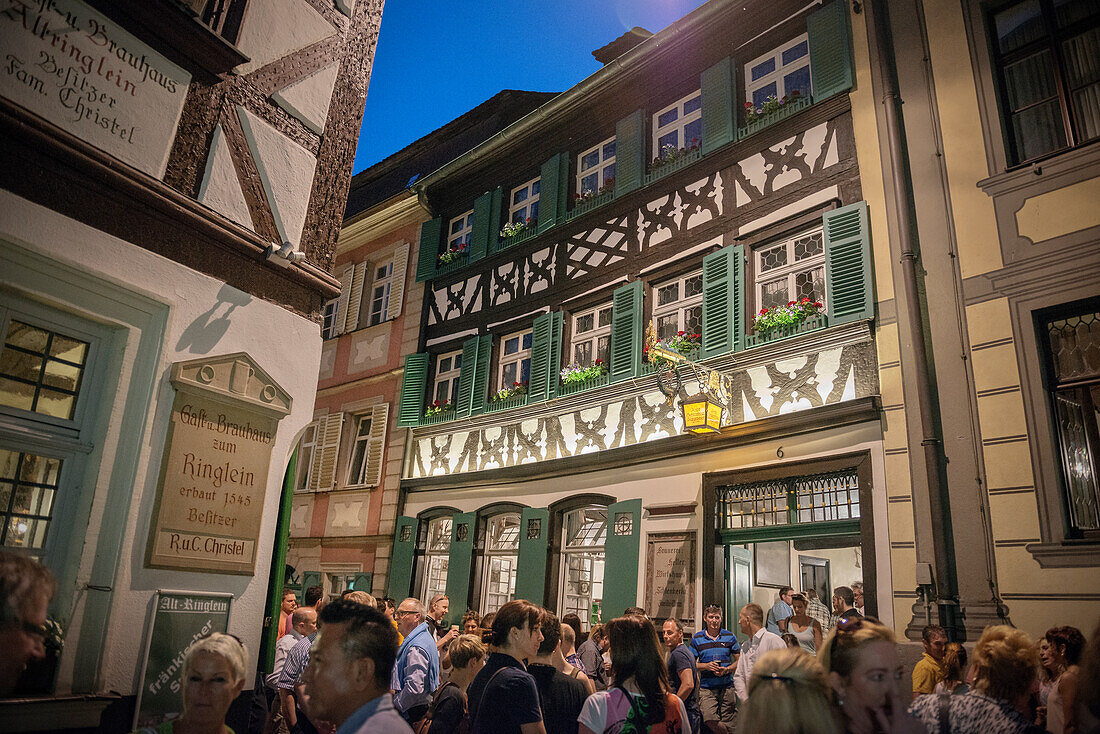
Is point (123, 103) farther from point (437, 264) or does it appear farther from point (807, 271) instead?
point (437, 264)

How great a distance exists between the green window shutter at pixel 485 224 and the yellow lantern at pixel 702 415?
20.9 ft

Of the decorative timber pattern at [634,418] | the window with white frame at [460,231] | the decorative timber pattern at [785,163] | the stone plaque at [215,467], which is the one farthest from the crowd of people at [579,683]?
the window with white frame at [460,231]

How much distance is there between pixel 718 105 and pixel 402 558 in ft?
31.5

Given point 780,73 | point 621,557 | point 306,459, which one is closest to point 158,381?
point 621,557

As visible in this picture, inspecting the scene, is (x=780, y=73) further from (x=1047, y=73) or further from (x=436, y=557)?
(x=436, y=557)

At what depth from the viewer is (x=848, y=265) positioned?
8.74 meters

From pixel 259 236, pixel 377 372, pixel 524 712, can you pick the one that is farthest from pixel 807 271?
pixel 377 372

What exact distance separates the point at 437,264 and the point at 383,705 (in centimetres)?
1332

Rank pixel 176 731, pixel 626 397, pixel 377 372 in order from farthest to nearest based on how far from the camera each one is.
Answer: pixel 377 372, pixel 626 397, pixel 176 731

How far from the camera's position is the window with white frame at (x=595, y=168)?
1273cm

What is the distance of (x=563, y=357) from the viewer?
12148 millimetres

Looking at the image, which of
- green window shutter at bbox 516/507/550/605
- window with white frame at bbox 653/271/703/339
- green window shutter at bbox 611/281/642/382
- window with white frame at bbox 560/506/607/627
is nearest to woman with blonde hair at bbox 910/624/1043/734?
window with white frame at bbox 653/271/703/339

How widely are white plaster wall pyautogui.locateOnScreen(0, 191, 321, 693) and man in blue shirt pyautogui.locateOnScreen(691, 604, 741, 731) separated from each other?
4.58 meters

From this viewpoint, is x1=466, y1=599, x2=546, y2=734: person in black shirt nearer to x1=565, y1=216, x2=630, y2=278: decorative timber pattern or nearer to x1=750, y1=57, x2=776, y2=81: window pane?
x1=565, y1=216, x2=630, y2=278: decorative timber pattern
